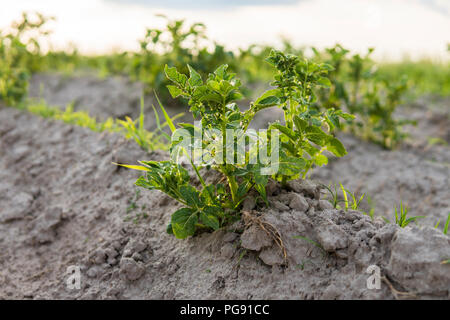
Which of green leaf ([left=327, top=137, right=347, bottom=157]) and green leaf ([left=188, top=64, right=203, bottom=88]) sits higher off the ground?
green leaf ([left=188, top=64, right=203, bottom=88])

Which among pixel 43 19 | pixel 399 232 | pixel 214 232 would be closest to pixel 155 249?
pixel 214 232

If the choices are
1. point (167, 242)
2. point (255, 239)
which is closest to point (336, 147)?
point (255, 239)

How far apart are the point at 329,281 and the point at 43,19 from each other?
4.34 meters

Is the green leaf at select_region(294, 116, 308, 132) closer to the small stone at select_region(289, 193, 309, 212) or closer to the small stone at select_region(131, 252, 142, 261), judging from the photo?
the small stone at select_region(289, 193, 309, 212)

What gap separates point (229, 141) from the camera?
86.2 inches

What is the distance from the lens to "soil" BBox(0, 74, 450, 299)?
6.69 ft

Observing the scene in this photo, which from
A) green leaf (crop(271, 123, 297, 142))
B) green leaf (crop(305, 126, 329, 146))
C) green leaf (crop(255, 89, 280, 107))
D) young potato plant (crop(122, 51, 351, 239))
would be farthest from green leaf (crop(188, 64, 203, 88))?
green leaf (crop(305, 126, 329, 146))

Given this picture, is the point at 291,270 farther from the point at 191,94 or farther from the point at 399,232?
the point at 191,94

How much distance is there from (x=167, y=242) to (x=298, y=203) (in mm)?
769

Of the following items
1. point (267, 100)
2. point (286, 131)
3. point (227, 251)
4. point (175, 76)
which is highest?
point (175, 76)

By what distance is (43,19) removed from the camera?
493 centimetres

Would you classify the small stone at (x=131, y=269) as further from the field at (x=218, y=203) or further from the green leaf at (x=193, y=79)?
the green leaf at (x=193, y=79)

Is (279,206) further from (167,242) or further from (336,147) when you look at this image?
(167,242)
